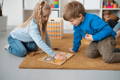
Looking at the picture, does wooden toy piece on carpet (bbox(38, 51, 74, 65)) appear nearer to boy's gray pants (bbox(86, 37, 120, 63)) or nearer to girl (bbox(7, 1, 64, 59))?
girl (bbox(7, 1, 64, 59))

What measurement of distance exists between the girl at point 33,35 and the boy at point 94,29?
0.18 meters

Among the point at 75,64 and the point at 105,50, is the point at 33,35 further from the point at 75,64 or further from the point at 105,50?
the point at 105,50

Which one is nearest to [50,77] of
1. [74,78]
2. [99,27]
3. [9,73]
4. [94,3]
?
[74,78]

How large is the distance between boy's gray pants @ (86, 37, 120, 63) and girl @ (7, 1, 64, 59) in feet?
0.93

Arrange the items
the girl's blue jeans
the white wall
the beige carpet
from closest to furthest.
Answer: the beige carpet
the girl's blue jeans
the white wall

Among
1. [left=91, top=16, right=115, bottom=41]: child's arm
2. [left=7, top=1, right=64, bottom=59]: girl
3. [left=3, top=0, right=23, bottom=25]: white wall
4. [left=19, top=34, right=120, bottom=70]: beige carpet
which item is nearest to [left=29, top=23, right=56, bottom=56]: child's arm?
[left=7, top=1, right=64, bottom=59]: girl

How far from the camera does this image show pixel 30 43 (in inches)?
64.7

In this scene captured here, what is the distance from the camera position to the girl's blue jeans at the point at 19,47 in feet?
5.06

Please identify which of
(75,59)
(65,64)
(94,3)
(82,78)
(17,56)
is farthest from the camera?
(94,3)

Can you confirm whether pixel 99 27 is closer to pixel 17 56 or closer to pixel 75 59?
pixel 75 59

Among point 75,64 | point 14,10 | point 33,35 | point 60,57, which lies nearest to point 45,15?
point 33,35

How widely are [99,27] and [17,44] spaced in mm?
697

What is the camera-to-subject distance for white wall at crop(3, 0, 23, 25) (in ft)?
9.81

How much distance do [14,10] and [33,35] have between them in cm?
171
